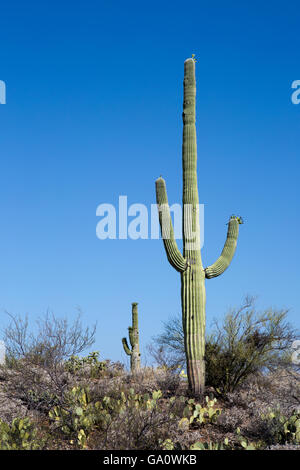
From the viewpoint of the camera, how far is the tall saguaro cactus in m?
13.5

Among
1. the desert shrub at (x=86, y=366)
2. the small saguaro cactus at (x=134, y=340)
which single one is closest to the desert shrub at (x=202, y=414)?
the desert shrub at (x=86, y=366)

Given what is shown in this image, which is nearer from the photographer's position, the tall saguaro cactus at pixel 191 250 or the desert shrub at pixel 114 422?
the desert shrub at pixel 114 422

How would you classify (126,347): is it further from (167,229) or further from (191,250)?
(167,229)

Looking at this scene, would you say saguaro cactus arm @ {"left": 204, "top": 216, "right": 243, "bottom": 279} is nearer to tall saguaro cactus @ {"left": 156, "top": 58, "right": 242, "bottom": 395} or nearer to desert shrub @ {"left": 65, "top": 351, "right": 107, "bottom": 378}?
tall saguaro cactus @ {"left": 156, "top": 58, "right": 242, "bottom": 395}

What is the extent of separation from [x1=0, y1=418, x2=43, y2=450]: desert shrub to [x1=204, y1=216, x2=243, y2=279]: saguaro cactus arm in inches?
252

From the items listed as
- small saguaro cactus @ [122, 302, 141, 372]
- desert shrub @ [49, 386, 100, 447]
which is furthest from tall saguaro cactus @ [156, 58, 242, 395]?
small saguaro cactus @ [122, 302, 141, 372]

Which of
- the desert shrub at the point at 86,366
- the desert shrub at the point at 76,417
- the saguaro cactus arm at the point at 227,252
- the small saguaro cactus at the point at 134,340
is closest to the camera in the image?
the desert shrub at the point at 76,417

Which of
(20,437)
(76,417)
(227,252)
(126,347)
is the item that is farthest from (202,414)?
(126,347)

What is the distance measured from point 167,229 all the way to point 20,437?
269 inches

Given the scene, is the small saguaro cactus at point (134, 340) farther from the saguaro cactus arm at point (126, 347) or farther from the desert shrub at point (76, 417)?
the desert shrub at point (76, 417)

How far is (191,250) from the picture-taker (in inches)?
551

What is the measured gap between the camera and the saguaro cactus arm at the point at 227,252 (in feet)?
46.2
